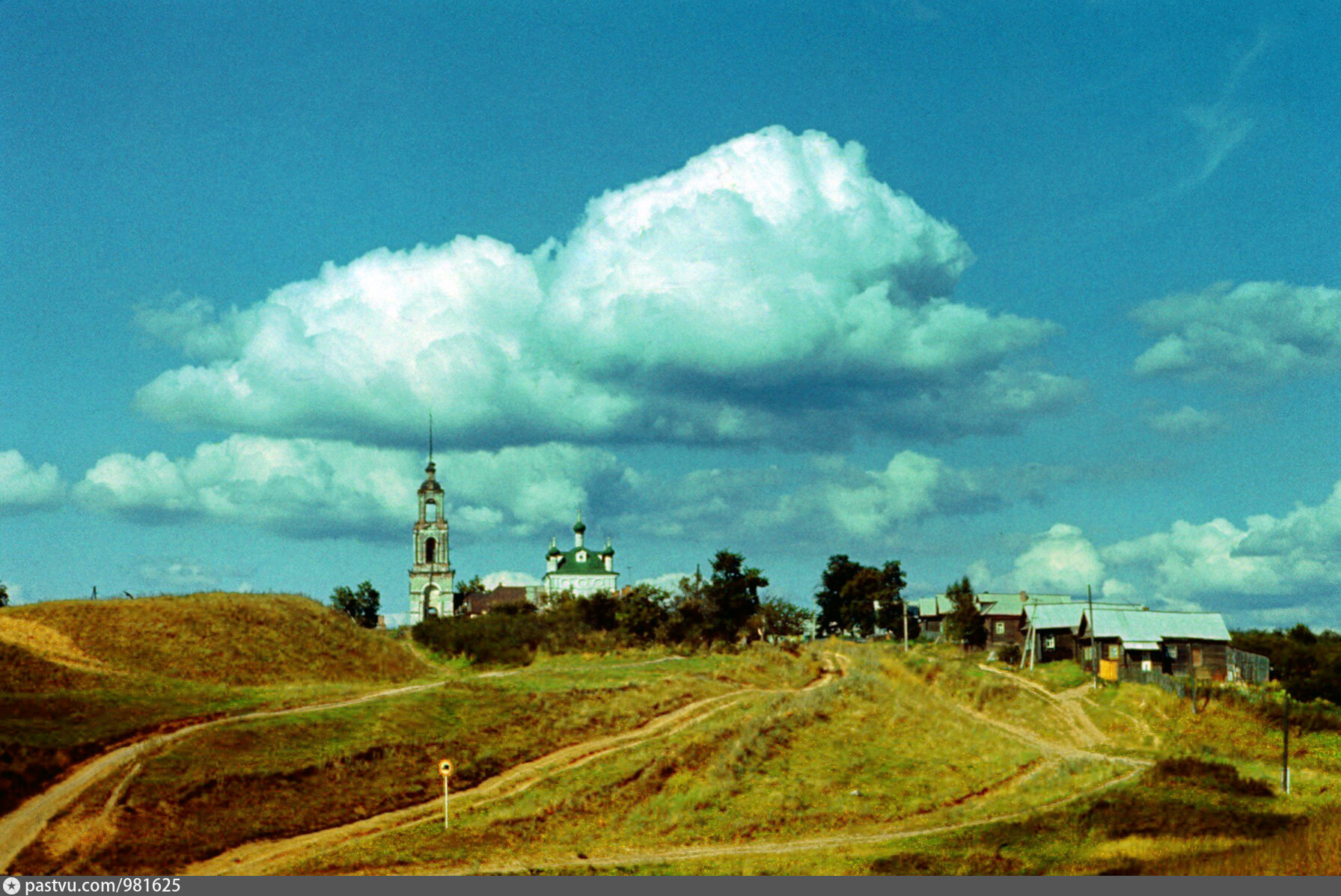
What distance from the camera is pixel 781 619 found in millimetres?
109875

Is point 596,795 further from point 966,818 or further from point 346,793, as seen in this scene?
point 966,818

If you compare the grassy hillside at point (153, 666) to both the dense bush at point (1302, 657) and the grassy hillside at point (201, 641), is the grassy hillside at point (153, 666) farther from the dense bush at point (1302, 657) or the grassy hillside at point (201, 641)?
the dense bush at point (1302, 657)

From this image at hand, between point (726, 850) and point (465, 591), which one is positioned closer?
point (726, 850)

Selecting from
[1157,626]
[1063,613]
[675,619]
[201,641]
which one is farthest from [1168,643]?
[201,641]

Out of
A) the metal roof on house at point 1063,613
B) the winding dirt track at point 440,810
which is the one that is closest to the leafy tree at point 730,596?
the metal roof on house at point 1063,613

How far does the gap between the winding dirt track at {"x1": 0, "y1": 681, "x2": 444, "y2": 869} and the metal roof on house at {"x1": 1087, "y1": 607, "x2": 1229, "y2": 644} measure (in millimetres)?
69138

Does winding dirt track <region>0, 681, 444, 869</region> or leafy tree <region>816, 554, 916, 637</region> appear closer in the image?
winding dirt track <region>0, 681, 444, 869</region>

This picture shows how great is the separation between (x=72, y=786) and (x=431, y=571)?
10511 cm

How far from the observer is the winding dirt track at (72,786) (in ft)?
94.8

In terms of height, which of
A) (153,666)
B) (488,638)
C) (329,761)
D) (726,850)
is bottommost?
(726,850)

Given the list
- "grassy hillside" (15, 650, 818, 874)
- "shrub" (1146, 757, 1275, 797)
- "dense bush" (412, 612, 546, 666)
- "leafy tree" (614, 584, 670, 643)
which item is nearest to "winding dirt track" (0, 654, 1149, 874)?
"grassy hillside" (15, 650, 818, 874)

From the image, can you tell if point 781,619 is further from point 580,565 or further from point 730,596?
point 580,565

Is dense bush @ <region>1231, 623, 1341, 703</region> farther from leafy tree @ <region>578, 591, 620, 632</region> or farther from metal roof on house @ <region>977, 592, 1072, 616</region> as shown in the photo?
leafy tree @ <region>578, 591, 620, 632</region>

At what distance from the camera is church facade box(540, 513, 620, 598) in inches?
6511
